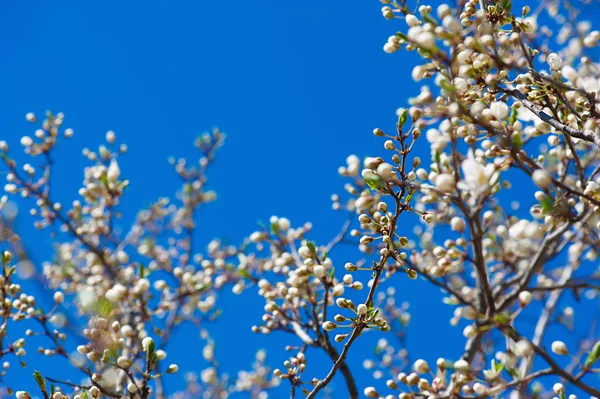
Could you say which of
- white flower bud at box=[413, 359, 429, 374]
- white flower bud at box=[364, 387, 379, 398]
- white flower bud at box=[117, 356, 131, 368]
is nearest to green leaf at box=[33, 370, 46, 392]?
white flower bud at box=[117, 356, 131, 368]

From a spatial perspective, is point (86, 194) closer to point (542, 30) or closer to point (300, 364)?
point (300, 364)

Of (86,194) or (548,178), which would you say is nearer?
(548,178)

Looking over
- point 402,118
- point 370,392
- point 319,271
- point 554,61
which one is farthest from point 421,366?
point 554,61

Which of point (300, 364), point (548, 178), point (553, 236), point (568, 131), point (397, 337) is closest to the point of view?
point (548, 178)

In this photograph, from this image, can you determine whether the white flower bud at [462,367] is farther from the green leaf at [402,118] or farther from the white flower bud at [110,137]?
the white flower bud at [110,137]

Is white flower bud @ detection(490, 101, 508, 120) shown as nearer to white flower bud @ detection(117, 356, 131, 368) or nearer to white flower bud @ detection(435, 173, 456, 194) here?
white flower bud @ detection(435, 173, 456, 194)

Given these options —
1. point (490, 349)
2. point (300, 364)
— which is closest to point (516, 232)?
point (300, 364)

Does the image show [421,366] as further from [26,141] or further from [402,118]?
[26,141]

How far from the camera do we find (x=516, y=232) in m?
2.30

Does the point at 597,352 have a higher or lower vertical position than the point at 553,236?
lower

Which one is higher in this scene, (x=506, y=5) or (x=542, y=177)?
(x=506, y=5)

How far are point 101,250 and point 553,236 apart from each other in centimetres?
477

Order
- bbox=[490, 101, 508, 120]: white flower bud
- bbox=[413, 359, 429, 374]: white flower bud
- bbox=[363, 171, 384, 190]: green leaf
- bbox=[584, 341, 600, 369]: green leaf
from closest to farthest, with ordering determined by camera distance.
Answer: bbox=[584, 341, 600, 369]: green leaf < bbox=[363, 171, 384, 190]: green leaf < bbox=[413, 359, 429, 374]: white flower bud < bbox=[490, 101, 508, 120]: white flower bud

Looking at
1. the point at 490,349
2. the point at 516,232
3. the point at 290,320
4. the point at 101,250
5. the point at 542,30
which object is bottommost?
the point at 516,232
